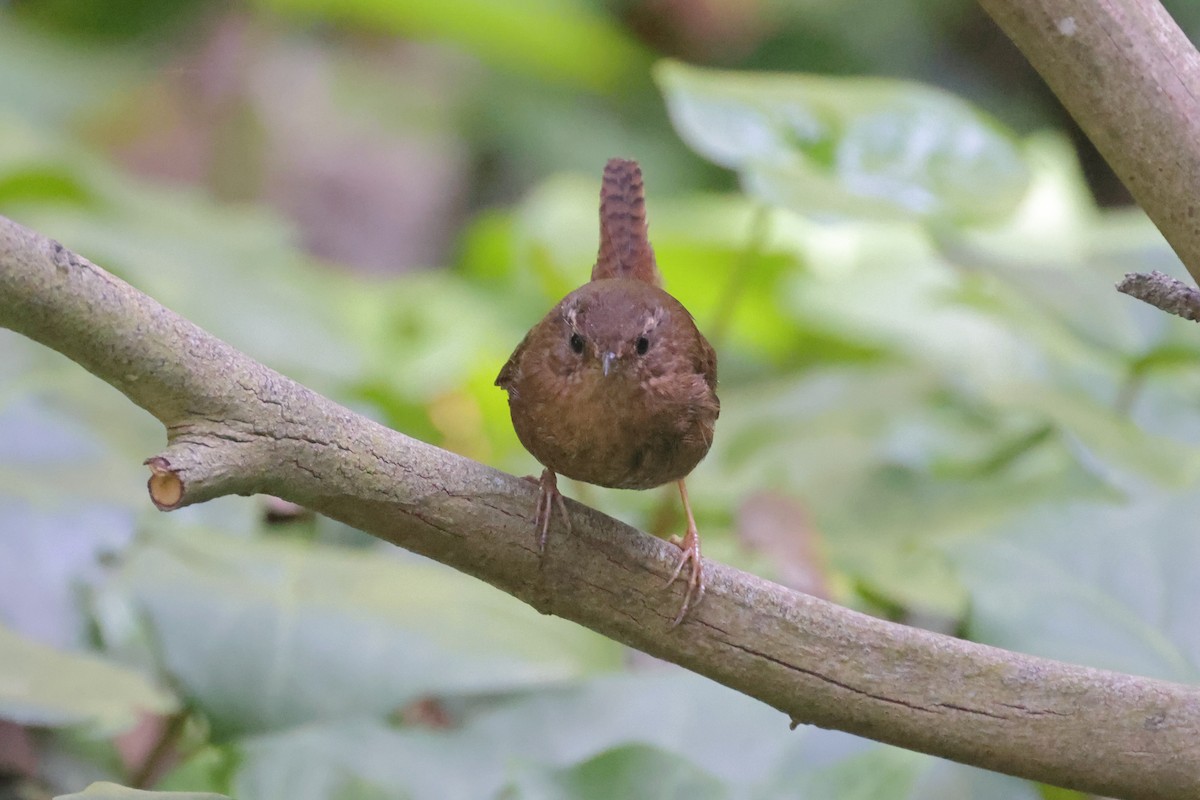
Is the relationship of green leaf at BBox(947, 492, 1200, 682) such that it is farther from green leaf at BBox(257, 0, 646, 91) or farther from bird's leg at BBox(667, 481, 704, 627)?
green leaf at BBox(257, 0, 646, 91)

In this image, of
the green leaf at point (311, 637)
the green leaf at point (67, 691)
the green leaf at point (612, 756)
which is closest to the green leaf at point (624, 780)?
the green leaf at point (612, 756)

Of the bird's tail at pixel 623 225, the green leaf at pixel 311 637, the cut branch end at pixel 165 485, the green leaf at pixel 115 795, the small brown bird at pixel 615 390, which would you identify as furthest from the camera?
the bird's tail at pixel 623 225

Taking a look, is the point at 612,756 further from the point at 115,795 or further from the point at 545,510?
the point at 115,795

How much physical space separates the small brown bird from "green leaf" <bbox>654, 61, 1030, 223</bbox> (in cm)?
62

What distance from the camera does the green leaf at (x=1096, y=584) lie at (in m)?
2.02

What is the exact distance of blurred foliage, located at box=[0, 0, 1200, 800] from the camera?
6.36 feet

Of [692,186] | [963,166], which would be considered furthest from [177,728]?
[692,186]

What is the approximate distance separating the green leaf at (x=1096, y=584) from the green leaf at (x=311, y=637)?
66cm

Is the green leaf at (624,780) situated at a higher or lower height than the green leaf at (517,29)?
higher

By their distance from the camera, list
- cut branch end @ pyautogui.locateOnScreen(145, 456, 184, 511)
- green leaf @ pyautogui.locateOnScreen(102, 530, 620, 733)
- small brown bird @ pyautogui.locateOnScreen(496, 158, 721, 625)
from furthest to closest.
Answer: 1. green leaf @ pyautogui.locateOnScreen(102, 530, 620, 733)
2. small brown bird @ pyautogui.locateOnScreen(496, 158, 721, 625)
3. cut branch end @ pyautogui.locateOnScreen(145, 456, 184, 511)

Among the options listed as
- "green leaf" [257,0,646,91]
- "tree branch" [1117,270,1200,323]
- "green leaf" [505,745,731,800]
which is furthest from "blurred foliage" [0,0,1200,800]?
"green leaf" [257,0,646,91]

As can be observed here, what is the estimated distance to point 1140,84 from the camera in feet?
5.21

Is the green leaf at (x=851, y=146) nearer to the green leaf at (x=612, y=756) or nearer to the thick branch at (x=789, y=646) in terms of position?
the green leaf at (x=612, y=756)

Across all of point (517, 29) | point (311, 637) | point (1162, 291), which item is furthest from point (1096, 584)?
point (517, 29)
